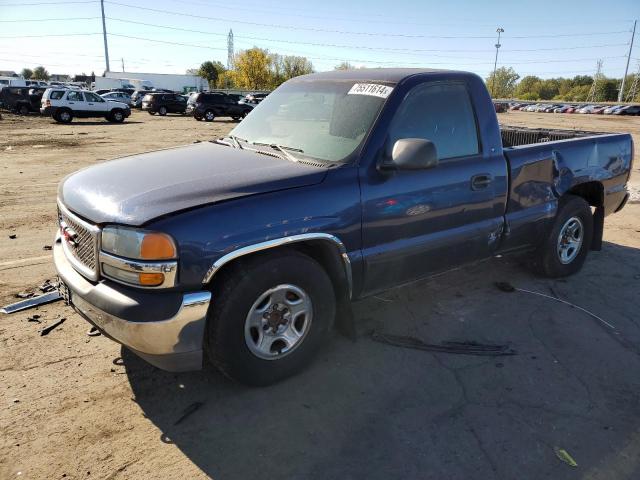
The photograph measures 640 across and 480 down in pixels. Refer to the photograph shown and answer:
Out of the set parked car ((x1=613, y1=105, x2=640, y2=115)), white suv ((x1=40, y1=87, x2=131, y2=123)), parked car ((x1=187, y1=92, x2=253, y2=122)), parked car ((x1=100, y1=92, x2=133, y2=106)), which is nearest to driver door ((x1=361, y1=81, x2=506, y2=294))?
white suv ((x1=40, y1=87, x2=131, y2=123))

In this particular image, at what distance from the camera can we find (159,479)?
2.36 m

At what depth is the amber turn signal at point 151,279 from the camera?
8.20 ft

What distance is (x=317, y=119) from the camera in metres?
3.57

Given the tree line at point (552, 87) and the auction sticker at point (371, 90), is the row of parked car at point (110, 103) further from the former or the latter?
the tree line at point (552, 87)

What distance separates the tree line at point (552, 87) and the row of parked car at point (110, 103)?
89000mm

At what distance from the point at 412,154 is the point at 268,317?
1335mm

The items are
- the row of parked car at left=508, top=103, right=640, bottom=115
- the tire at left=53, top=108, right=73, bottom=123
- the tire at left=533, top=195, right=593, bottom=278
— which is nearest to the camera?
the tire at left=533, top=195, right=593, bottom=278

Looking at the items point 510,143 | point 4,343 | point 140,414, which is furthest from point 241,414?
point 510,143

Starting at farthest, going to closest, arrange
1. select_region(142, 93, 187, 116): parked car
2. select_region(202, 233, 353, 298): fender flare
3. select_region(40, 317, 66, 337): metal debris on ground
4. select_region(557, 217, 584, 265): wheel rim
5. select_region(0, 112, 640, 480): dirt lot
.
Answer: select_region(142, 93, 187, 116): parked car < select_region(557, 217, 584, 265): wheel rim < select_region(40, 317, 66, 337): metal debris on ground < select_region(202, 233, 353, 298): fender flare < select_region(0, 112, 640, 480): dirt lot

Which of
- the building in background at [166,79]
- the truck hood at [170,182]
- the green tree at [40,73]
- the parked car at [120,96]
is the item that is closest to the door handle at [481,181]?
the truck hood at [170,182]

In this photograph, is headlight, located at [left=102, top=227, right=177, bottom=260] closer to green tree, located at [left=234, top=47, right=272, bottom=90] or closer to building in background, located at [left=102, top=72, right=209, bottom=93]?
building in background, located at [left=102, top=72, right=209, bottom=93]

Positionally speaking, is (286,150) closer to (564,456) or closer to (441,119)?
(441,119)

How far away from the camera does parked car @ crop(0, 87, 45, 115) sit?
30.2m

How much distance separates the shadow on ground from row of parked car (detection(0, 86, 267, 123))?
17.2 meters
